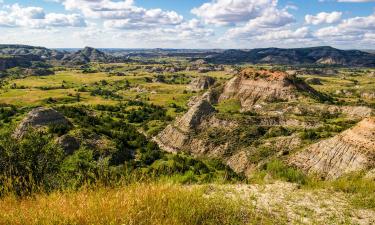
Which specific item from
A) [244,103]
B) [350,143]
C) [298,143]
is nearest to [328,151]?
[350,143]

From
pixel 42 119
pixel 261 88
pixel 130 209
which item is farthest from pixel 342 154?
pixel 261 88

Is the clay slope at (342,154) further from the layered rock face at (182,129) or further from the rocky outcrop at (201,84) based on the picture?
the rocky outcrop at (201,84)

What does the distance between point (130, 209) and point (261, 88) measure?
114 m

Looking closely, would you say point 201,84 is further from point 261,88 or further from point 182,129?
point 182,129

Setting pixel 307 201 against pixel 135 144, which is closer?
pixel 307 201

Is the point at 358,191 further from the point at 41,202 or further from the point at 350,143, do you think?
the point at 350,143

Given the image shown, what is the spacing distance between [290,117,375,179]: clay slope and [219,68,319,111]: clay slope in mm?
58947

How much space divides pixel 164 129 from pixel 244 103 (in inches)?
1502

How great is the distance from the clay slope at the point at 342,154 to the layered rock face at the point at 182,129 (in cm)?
2977

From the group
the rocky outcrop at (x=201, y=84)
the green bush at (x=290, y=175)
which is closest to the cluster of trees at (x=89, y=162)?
the green bush at (x=290, y=175)

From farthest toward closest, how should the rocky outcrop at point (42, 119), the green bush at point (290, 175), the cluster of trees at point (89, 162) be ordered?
the rocky outcrop at point (42, 119), the green bush at point (290, 175), the cluster of trees at point (89, 162)

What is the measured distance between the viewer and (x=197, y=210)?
10008mm

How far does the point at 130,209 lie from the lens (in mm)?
9258

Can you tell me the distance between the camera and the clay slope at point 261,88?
115262mm
